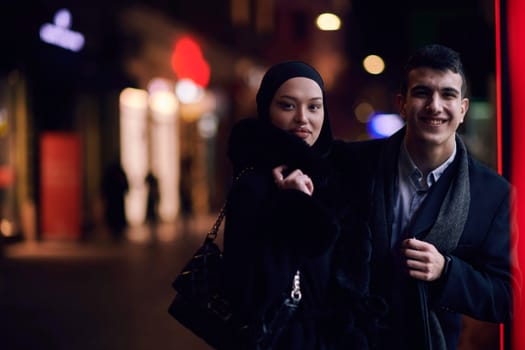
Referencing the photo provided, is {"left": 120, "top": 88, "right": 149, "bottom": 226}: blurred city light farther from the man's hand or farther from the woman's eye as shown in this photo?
the man's hand

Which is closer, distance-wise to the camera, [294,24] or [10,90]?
[10,90]

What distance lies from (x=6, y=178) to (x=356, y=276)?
15358 mm

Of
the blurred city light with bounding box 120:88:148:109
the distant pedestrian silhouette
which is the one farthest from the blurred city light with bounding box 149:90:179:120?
the distant pedestrian silhouette

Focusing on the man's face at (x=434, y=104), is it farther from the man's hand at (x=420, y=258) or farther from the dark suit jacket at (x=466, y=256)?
the man's hand at (x=420, y=258)

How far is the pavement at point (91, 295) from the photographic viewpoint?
8.15 m

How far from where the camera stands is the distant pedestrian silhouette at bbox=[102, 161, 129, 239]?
64.0ft

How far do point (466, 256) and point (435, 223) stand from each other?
7.7 inches

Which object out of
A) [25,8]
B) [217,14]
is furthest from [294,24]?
[25,8]

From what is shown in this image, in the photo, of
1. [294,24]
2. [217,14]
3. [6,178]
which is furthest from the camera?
[294,24]

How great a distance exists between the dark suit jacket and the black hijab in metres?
0.09

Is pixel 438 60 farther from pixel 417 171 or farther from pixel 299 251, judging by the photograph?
pixel 299 251

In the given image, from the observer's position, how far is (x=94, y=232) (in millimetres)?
20016

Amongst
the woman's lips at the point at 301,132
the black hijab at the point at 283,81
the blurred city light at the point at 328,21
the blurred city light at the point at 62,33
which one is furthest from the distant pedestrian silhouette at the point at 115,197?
the woman's lips at the point at 301,132

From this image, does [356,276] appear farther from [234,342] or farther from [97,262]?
[97,262]
